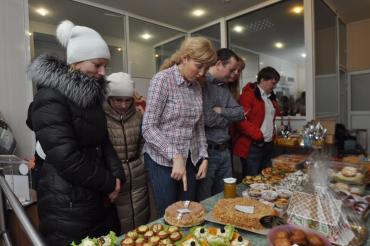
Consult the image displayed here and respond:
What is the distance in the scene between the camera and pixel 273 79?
93.4 inches

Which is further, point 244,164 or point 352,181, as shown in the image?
point 244,164

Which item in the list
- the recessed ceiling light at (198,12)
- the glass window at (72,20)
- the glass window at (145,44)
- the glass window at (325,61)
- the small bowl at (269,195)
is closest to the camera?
the small bowl at (269,195)

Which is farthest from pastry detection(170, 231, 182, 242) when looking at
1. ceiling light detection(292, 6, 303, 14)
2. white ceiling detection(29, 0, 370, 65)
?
ceiling light detection(292, 6, 303, 14)

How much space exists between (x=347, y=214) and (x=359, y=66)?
16.4 ft

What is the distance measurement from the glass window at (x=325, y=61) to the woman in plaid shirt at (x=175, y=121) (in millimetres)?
2707

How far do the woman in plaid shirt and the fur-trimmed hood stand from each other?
285 millimetres

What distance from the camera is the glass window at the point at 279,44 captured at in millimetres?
3602

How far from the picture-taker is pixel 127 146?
1.52m

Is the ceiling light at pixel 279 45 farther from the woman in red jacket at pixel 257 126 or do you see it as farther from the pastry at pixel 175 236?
the pastry at pixel 175 236

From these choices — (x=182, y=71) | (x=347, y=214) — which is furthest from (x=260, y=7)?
(x=347, y=214)

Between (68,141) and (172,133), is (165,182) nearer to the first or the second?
(172,133)

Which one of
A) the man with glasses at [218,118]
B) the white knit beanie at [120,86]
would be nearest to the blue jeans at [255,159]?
the man with glasses at [218,118]

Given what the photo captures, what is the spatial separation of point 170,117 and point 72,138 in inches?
18.4

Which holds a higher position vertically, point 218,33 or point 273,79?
point 218,33
